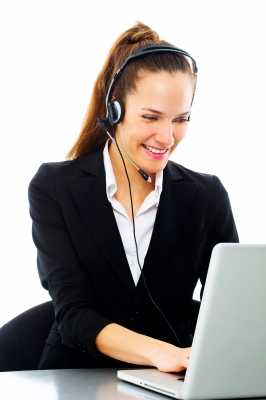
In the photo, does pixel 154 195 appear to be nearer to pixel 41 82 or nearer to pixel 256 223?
pixel 41 82

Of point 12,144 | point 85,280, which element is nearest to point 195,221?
point 85,280

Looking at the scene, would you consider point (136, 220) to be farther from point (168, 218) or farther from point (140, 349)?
point (140, 349)

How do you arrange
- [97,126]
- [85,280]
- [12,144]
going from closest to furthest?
1. [85,280]
2. [97,126]
3. [12,144]

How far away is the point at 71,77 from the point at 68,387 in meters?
2.19

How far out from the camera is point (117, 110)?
1.86 m

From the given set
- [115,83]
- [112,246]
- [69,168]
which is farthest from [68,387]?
[115,83]

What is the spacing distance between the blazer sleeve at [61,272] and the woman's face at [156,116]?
283 millimetres

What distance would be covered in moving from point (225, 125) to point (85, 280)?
196 centimetres

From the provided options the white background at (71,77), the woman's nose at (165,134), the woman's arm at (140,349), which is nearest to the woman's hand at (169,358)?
the woman's arm at (140,349)

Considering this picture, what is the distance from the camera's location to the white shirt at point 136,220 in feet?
6.10

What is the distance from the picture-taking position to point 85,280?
1.74m

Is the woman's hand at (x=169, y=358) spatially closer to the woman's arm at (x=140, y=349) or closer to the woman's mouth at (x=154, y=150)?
the woman's arm at (x=140, y=349)

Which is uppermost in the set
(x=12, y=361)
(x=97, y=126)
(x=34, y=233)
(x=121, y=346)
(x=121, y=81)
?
(x=121, y=81)

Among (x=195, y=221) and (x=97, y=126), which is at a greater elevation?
→ (x=97, y=126)
